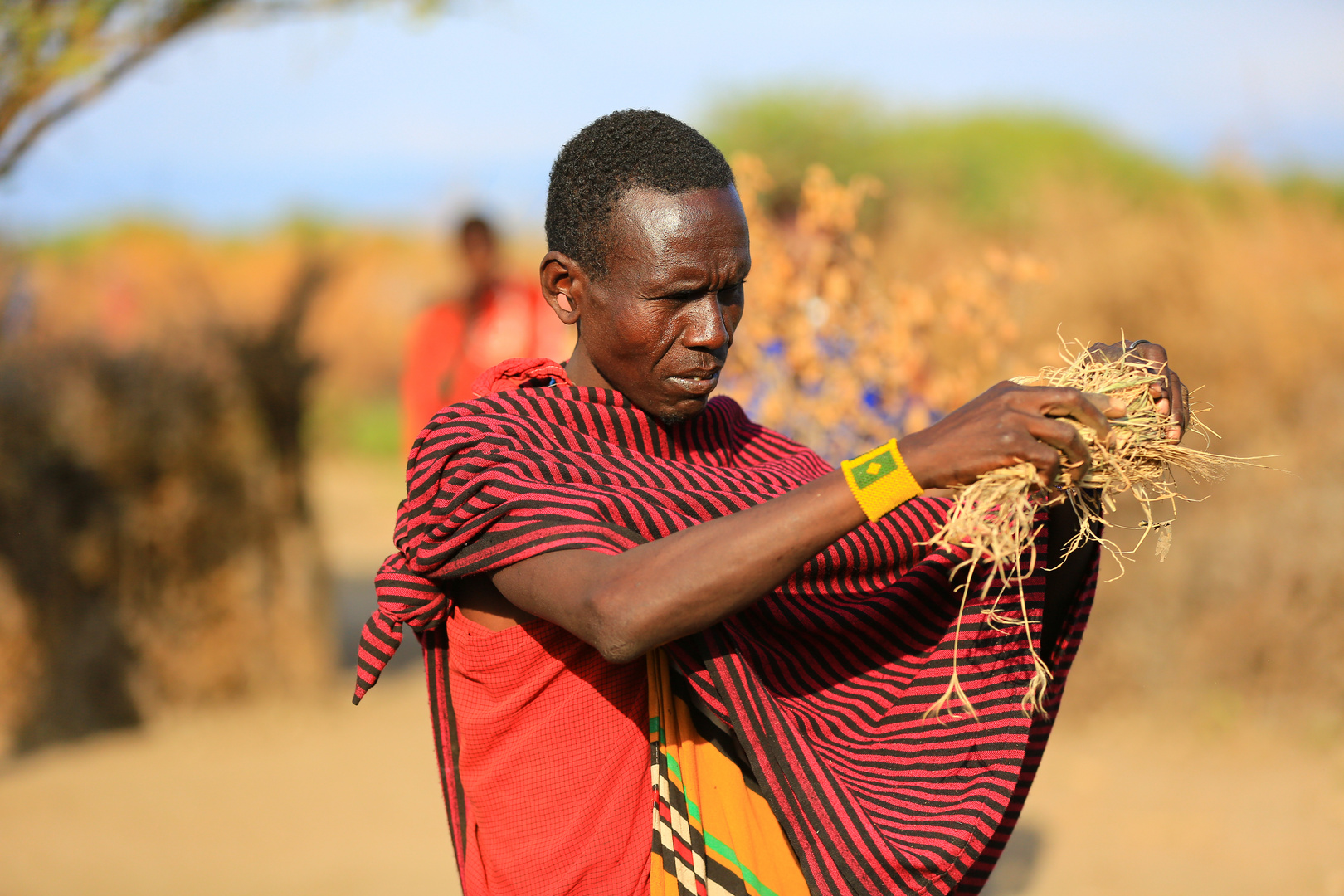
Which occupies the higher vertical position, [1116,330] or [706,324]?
[1116,330]

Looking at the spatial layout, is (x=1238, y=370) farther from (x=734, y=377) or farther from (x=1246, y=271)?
(x=734, y=377)

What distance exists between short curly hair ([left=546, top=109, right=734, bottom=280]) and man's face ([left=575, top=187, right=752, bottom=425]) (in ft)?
0.07

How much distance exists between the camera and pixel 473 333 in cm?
629

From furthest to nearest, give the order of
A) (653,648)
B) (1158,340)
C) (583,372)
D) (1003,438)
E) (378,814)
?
(1158,340) → (378,814) → (583,372) → (653,648) → (1003,438)

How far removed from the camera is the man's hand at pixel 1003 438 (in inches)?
58.7

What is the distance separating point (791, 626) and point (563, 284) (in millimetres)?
683

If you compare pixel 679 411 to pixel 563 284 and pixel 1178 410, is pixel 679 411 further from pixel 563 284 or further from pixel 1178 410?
pixel 1178 410

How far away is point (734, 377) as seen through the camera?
499 centimetres

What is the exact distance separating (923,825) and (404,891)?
11.5 ft

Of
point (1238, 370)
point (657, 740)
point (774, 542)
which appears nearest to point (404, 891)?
point (657, 740)

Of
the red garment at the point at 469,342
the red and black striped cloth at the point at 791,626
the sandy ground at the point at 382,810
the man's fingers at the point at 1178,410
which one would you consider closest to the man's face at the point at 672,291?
the red and black striped cloth at the point at 791,626

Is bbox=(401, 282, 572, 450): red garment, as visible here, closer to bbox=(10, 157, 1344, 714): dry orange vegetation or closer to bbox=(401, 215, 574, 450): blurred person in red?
bbox=(401, 215, 574, 450): blurred person in red

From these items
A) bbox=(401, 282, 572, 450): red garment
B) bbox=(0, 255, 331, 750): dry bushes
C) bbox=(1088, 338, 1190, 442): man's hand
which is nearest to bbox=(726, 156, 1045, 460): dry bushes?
bbox=(401, 282, 572, 450): red garment

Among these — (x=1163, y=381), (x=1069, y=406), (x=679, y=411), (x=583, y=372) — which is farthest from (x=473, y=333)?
(x=1069, y=406)
